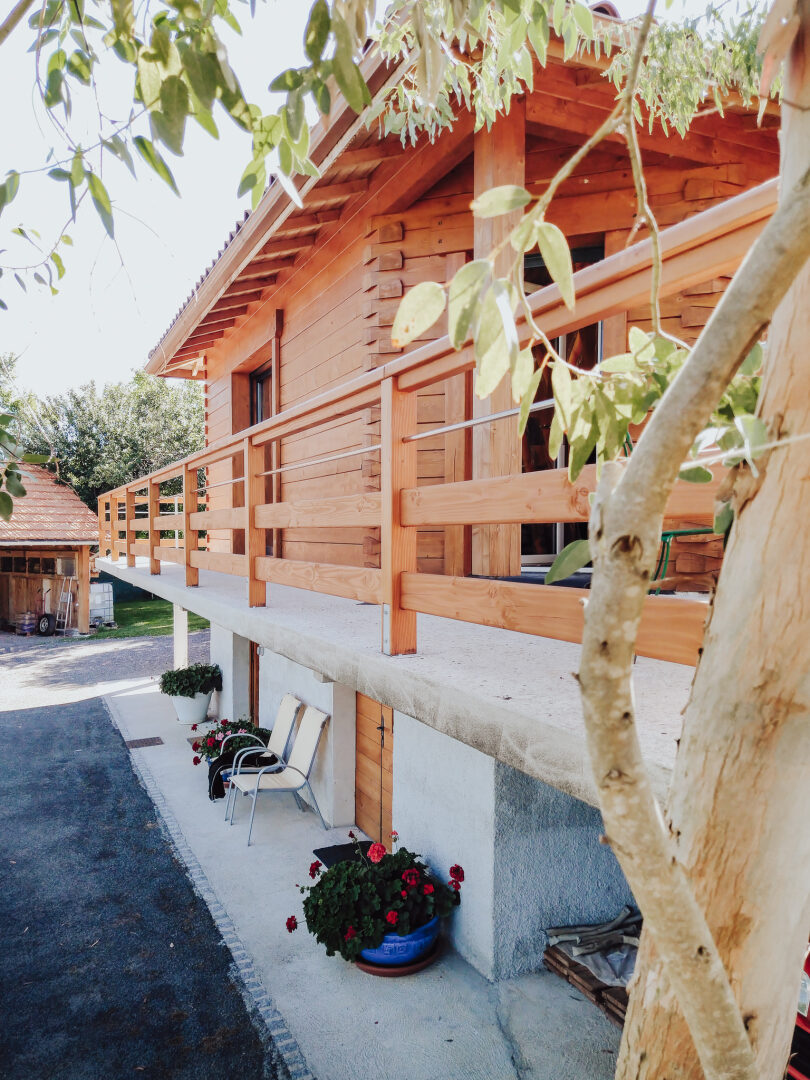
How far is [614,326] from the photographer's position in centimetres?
502

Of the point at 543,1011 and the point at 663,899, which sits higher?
the point at 663,899

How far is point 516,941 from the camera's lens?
4.58 m

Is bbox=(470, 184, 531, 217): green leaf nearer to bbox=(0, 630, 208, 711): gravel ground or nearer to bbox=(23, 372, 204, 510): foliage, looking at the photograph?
bbox=(0, 630, 208, 711): gravel ground

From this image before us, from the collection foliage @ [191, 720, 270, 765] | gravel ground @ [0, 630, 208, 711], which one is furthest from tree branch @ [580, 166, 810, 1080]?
gravel ground @ [0, 630, 208, 711]

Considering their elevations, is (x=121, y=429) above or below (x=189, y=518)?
above

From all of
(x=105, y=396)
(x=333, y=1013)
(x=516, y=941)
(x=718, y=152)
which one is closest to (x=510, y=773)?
(x=516, y=941)

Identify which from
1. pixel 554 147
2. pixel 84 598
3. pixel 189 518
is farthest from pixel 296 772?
pixel 84 598

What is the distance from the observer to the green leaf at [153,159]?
39.9 inches

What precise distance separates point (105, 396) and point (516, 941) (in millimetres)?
25569

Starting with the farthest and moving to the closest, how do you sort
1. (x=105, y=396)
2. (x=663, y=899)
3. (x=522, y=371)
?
(x=105, y=396)
(x=522, y=371)
(x=663, y=899)

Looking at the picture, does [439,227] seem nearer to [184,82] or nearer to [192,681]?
[184,82]

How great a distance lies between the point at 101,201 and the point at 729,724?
1.03m

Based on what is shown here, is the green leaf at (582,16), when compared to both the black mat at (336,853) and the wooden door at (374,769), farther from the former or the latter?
the black mat at (336,853)

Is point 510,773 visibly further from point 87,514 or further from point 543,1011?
point 87,514
